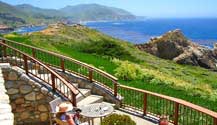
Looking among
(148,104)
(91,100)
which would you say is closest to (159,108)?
(148,104)

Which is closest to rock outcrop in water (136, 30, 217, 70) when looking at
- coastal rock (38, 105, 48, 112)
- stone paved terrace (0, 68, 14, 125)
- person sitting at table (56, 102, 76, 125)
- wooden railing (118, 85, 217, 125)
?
wooden railing (118, 85, 217, 125)

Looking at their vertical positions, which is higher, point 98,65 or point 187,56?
point 98,65

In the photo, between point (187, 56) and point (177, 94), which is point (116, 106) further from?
point (187, 56)

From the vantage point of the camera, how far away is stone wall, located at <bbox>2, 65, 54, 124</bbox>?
514 inches

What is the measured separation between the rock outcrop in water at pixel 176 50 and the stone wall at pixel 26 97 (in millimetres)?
33935

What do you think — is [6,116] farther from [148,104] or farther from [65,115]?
[148,104]

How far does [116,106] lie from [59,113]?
5436 millimetres

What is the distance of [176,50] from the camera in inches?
1820

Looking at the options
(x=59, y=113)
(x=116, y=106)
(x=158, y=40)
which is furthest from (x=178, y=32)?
(x=59, y=113)

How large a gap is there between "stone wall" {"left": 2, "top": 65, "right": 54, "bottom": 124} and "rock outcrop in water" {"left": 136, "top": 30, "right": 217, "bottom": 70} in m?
33.9

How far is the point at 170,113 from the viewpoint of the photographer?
45.5 feet

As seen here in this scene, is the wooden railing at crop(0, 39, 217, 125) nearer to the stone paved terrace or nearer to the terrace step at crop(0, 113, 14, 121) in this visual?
the stone paved terrace

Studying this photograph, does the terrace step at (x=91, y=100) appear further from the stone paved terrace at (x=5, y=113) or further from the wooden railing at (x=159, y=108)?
the stone paved terrace at (x=5, y=113)

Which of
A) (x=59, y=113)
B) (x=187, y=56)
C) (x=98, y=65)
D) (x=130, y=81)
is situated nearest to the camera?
(x=59, y=113)
